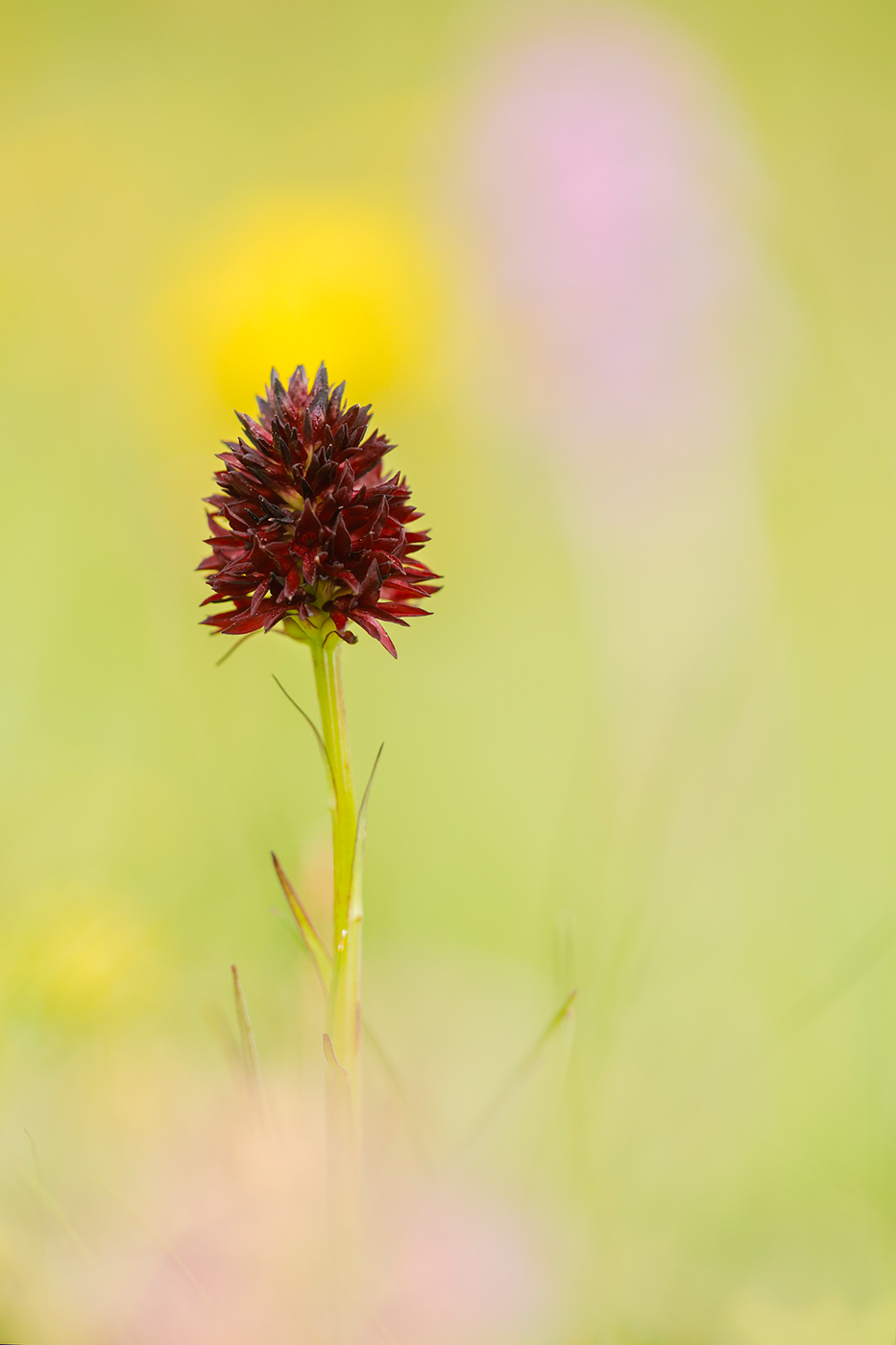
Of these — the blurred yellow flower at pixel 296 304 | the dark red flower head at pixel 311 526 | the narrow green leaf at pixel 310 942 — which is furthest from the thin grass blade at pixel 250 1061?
the blurred yellow flower at pixel 296 304

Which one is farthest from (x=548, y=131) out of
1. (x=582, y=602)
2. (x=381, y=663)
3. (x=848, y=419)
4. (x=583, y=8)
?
(x=381, y=663)

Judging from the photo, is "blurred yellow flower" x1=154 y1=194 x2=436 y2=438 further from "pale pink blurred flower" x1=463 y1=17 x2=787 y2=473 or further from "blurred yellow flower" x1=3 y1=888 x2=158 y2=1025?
"blurred yellow flower" x1=3 y1=888 x2=158 y2=1025

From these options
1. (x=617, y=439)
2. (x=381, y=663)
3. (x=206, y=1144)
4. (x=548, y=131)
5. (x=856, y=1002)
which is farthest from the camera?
(x=548, y=131)

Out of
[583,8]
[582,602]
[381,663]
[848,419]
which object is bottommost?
[381,663]

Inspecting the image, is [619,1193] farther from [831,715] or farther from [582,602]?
[582,602]

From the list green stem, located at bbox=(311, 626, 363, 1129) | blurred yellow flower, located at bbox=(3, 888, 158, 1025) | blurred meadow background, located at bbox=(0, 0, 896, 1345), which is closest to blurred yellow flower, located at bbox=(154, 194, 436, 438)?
blurred meadow background, located at bbox=(0, 0, 896, 1345)

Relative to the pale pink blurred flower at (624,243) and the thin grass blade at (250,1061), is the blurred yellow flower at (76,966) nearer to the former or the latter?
the thin grass blade at (250,1061)

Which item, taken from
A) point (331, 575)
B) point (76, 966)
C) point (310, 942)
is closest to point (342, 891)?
point (310, 942)
